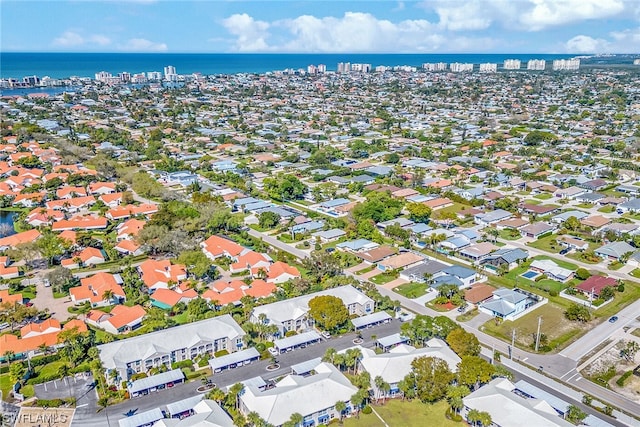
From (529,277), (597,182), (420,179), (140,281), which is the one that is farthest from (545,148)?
(140,281)

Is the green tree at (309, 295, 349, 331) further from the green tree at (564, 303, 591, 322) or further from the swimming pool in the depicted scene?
the swimming pool

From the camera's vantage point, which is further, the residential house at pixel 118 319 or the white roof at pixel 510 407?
the residential house at pixel 118 319

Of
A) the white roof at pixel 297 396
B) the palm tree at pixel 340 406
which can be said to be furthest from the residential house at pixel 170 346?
the palm tree at pixel 340 406

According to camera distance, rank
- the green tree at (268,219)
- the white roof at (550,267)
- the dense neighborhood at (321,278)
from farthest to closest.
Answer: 1. the green tree at (268,219)
2. the white roof at (550,267)
3. the dense neighborhood at (321,278)

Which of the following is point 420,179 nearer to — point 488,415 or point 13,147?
point 488,415

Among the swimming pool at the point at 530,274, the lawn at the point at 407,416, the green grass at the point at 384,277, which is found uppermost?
the swimming pool at the point at 530,274

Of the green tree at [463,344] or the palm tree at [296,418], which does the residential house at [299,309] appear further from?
the palm tree at [296,418]

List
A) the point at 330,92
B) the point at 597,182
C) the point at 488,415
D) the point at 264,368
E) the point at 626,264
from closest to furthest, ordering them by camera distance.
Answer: the point at 488,415 → the point at 264,368 → the point at 626,264 → the point at 597,182 → the point at 330,92

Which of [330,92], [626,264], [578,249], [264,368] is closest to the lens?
[264,368]
